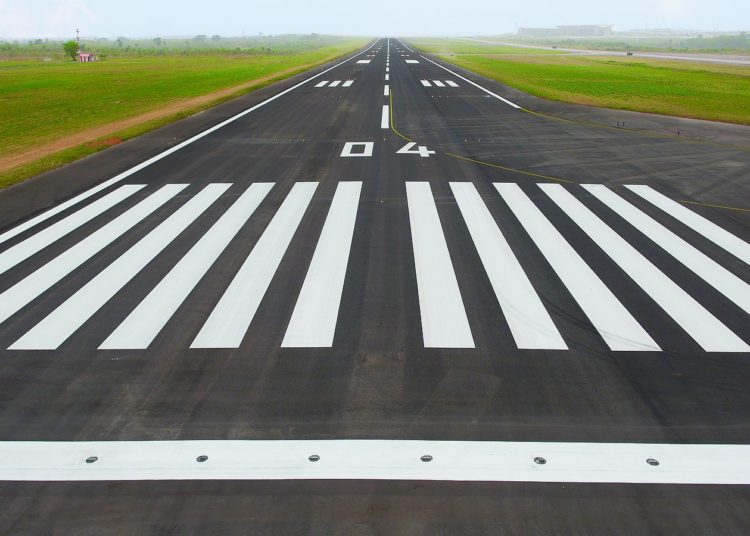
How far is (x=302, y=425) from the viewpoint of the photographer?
4.80 meters

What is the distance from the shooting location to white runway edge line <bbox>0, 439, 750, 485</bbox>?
13.9ft

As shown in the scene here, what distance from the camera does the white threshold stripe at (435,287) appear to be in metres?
6.13

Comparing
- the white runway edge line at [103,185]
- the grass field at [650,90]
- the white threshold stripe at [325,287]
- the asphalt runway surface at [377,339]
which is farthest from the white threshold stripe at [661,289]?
the grass field at [650,90]

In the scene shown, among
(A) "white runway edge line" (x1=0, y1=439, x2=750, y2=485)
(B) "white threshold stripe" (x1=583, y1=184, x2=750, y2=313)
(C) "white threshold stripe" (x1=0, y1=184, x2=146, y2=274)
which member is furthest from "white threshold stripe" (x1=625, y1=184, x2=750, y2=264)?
(C) "white threshold stripe" (x1=0, y1=184, x2=146, y2=274)

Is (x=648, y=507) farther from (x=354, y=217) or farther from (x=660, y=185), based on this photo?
(x=660, y=185)

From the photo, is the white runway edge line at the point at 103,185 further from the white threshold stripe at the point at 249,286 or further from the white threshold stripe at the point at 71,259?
the white threshold stripe at the point at 249,286

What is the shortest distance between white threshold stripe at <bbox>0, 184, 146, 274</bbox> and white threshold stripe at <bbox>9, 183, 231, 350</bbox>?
160 cm

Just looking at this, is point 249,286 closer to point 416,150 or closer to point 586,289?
point 586,289

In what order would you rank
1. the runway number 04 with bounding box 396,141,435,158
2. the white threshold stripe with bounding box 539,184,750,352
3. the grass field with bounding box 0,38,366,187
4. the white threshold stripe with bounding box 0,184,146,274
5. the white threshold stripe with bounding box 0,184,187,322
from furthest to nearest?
the grass field with bounding box 0,38,366,187 < the runway number 04 with bounding box 396,141,435,158 < the white threshold stripe with bounding box 0,184,146,274 < the white threshold stripe with bounding box 0,184,187,322 < the white threshold stripe with bounding box 539,184,750,352

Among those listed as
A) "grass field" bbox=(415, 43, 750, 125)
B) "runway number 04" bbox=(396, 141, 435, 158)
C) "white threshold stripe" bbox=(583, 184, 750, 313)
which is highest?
"grass field" bbox=(415, 43, 750, 125)

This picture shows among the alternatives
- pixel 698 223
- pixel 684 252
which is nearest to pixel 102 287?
pixel 684 252

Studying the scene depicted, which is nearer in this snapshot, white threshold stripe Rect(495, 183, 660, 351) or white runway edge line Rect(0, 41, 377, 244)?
white threshold stripe Rect(495, 183, 660, 351)

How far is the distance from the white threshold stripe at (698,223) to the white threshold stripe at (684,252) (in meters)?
0.56

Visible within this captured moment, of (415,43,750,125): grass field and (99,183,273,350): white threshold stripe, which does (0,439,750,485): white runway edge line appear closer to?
(99,183,273,350): white threshold stripe
